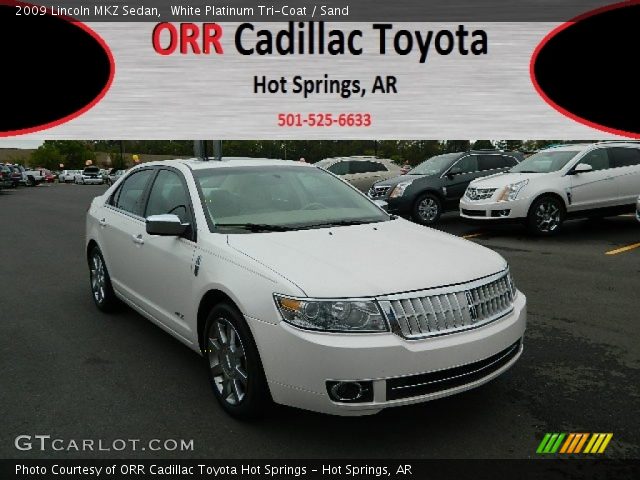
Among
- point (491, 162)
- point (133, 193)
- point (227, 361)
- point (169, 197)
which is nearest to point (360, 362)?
point (227, 361)

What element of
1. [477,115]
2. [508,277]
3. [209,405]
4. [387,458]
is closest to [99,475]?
[209,405]

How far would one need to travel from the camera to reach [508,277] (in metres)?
3.64

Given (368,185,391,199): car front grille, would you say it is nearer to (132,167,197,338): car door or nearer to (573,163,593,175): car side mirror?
(573,163,593,175): car side mirror

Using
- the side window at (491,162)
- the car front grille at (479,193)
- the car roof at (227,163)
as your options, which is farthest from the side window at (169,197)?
the side window at (491,162)

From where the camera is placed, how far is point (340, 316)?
293 cm

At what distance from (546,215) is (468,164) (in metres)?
3.11

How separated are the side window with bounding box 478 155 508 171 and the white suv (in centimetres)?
231

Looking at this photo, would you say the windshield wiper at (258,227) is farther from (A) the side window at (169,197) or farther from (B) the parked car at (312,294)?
(A) the side window at (169,197)

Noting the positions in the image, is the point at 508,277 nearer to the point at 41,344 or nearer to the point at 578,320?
the point at 578,320

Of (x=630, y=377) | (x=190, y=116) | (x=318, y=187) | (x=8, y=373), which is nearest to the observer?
(x=630, y=377)

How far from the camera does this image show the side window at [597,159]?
10.9 m

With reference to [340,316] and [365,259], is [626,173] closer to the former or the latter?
[365,259]

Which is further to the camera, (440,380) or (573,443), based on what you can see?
(573,443)

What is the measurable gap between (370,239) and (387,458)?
1.40 metres
